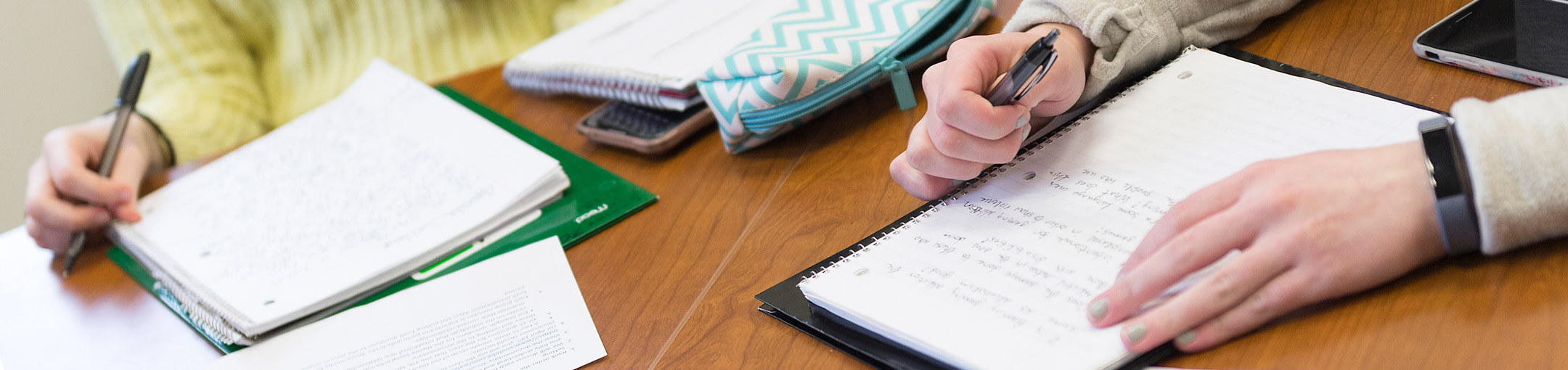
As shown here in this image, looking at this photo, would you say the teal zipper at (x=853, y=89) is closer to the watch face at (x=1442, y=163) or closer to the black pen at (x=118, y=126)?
the watch face at (x=1442, y=163)

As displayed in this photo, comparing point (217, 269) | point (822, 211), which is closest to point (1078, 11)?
point (822, 211)

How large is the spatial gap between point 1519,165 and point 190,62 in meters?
1.53

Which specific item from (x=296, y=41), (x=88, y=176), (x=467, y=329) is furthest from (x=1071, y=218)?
(x=296, y=41)

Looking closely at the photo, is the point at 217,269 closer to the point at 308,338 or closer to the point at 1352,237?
the point at 308,338

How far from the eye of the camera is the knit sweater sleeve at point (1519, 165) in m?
0.42

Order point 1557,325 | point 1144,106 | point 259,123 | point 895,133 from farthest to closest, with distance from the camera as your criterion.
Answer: point 259,123
point 895,133
point 1144,106
point 1557,325

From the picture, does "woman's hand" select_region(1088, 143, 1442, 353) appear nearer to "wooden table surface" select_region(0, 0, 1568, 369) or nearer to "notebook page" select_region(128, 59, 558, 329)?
"wooden table surface" select_region(0, 0, 1568, 369)

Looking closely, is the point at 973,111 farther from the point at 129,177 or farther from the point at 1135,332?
the point at 129,177

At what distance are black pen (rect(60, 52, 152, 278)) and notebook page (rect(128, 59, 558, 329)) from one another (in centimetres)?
6

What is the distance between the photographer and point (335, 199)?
895 millimetres

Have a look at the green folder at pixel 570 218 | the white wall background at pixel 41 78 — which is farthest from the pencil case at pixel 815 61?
the white wall background at pixel 41 78

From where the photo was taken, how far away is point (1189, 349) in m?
0.46

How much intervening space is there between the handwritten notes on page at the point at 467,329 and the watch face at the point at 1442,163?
1.58 ft

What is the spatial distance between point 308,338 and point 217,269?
0.18 metres
